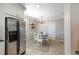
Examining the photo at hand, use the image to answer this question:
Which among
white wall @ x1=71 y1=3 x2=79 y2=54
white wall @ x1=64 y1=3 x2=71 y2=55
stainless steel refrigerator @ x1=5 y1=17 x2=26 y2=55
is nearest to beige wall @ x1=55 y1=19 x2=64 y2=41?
white wall @ x1=64 y1=3 x2=71 y2=55

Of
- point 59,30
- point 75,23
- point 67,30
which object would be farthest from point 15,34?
point 75,23

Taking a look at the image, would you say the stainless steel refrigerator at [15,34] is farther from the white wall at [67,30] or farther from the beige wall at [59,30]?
the white wall at [67,30]

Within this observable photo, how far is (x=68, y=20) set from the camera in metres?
1.85

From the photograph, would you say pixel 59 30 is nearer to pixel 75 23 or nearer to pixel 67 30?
pixel 67 30

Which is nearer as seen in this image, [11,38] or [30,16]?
[30,16]

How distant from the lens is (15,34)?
217 centimetres

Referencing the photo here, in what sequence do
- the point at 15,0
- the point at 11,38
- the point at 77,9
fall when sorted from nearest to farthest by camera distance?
the point at 15,0
the point at 77,9
the point at 11,38

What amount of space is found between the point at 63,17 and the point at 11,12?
91 centimetres

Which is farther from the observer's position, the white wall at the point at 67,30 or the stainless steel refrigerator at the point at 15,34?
the stainless steel refrigerator at the point at 15,34

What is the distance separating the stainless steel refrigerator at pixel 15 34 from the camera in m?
2.10

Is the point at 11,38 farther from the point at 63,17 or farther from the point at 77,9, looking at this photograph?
the point at 77,9

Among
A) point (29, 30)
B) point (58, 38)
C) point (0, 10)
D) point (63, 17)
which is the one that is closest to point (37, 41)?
point (29, 30)

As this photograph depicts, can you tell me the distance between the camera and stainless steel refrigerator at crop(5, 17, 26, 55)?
2.10m

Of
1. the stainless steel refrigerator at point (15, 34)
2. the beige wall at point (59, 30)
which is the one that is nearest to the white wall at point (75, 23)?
the beige wall at point (59, 30)
